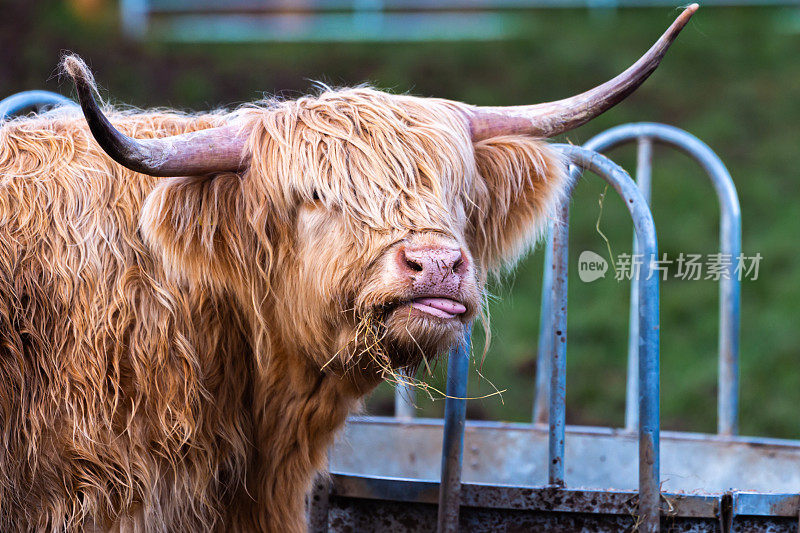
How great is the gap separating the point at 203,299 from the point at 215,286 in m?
0.05

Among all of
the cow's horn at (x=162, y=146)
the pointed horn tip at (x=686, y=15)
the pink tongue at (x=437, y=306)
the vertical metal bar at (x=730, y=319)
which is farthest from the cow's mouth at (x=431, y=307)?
the vertical metal bar at (x=730, y=319)

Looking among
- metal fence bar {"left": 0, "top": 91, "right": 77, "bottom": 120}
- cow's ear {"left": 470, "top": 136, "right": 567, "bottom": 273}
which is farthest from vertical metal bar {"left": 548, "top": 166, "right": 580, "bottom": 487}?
metal fence bar {"left": 0, "top": 91, "right": 77, "bottom": 120}

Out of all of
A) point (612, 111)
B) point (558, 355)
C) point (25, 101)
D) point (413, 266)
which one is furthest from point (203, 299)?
point (612, 111)

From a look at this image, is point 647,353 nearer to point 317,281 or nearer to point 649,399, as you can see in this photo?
point 649,399

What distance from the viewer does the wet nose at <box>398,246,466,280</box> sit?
2.18 meters

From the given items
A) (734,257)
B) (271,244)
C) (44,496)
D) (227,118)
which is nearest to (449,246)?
(271,244)

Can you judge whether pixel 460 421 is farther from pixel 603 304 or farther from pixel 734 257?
pixel 603 304

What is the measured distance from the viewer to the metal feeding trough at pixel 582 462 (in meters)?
2.60

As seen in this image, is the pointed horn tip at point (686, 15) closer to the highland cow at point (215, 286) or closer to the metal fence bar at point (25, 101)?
the highland cow at point (215, 286)

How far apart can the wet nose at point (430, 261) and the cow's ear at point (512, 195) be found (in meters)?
0.50

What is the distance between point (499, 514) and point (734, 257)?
1397mm

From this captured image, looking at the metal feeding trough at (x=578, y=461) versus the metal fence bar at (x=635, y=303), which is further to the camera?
the metal fence bar at (x=635, y=303)

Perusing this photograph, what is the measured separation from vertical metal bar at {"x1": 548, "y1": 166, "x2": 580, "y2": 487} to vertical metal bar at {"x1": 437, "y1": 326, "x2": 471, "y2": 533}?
0.89 feet

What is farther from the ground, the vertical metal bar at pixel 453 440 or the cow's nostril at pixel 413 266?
the cow's nostril at pixel 413 266
